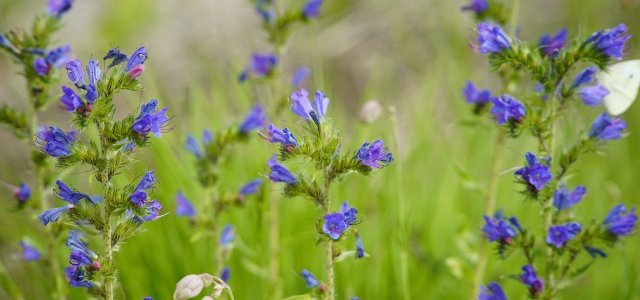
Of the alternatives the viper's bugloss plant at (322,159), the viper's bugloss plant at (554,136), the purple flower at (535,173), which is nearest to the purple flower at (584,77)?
the viper's bugloss plant at (554,136)

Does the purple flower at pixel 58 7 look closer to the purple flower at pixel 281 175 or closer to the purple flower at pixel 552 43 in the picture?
the purple flower at pixel 281 175

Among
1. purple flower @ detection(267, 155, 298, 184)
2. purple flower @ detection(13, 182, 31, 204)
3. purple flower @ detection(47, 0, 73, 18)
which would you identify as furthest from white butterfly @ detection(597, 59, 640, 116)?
purple flower @ detection(13, 182, 31, 204)

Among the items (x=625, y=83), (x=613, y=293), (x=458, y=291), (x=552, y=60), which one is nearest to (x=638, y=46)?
(x=613, y=293)

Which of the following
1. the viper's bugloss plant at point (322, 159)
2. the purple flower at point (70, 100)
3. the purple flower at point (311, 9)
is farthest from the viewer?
the purple flower at point (311, 9)

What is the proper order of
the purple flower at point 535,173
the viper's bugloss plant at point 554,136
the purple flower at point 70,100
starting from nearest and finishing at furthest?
1. the purple flower at point 70,100
2. the purple flower at point 535,173
3. the viper's bugloss plant at point 554,136

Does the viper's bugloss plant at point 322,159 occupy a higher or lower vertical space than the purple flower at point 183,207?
lower

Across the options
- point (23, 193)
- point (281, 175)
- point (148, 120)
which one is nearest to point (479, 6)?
point (281, 175)
